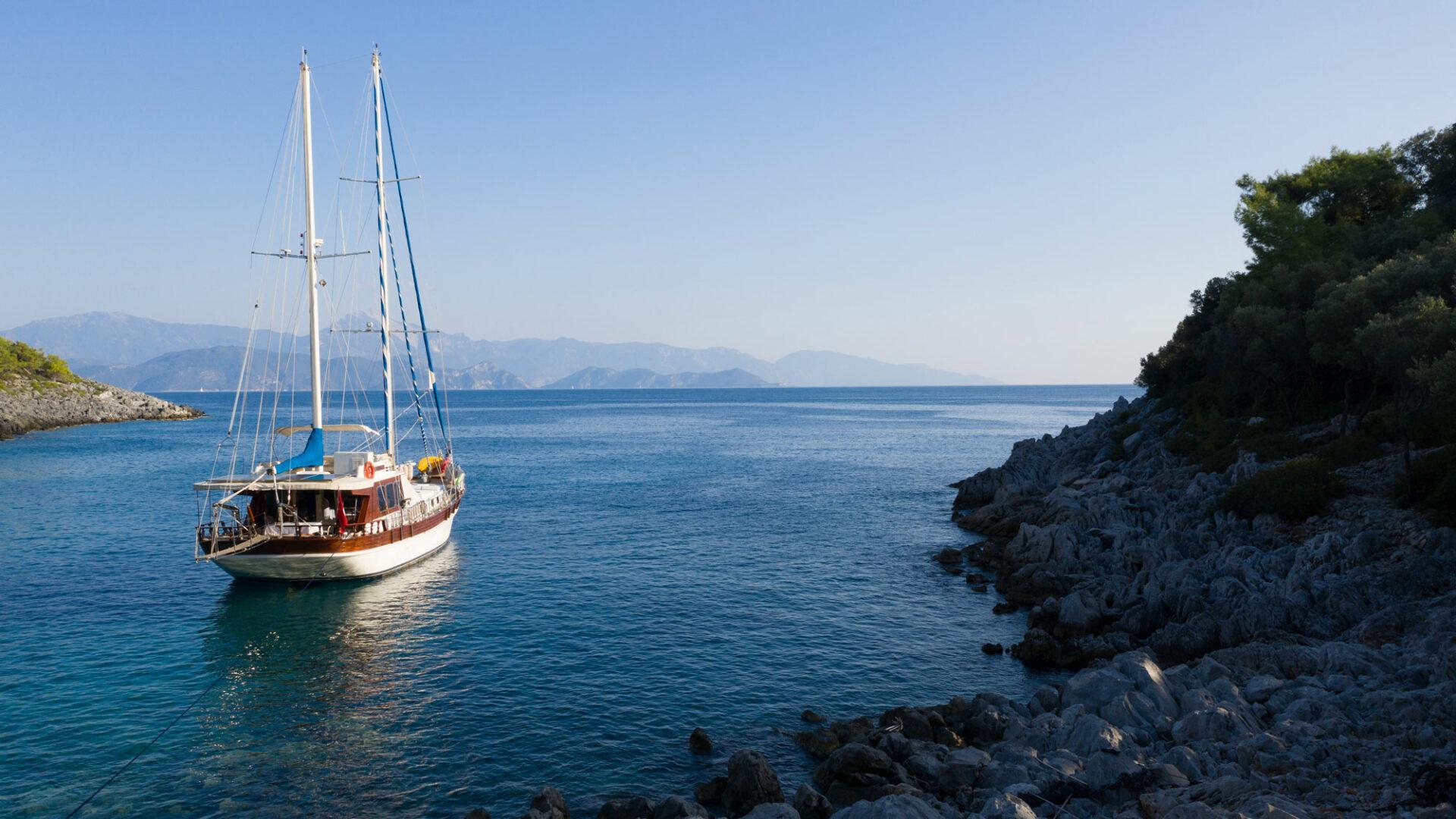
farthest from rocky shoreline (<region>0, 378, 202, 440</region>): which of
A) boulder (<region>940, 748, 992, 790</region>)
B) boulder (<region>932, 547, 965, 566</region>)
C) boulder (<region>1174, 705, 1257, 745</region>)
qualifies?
boulder (<region>1174, 705, 1257, 745</region>)

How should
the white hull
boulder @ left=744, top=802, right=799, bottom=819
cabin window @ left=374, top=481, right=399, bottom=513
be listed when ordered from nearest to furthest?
boulder @ left=744, top=802, right=799, bottom=819 < the white hull < cabin window @ left=374, top=481, right=399, bottom=513

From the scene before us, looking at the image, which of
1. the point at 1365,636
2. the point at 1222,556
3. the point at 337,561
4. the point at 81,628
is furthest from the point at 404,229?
the point at 1365,636

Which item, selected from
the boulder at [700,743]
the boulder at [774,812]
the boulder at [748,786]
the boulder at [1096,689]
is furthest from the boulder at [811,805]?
the boulder at [1096,689]

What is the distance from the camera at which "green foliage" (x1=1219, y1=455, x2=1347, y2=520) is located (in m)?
29.1

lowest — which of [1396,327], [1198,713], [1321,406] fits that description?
[1198,713]

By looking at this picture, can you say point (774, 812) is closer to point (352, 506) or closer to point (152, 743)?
point (152, 743)

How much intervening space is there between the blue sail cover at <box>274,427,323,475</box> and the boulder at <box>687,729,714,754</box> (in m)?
22.8

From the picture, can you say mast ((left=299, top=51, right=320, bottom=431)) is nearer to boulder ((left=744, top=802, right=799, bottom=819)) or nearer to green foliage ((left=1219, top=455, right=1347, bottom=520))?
boulder ((left=744, top=802, right=799, bottom=819))

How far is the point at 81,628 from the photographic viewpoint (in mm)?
27781

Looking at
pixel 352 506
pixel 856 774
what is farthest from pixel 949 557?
pixel 352 506

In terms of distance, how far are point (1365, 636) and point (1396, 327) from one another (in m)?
13.5

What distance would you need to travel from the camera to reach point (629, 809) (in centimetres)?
1586

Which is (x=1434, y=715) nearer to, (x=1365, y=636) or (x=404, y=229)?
(x=1365, y=636)

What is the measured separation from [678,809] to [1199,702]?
11.3 meters
